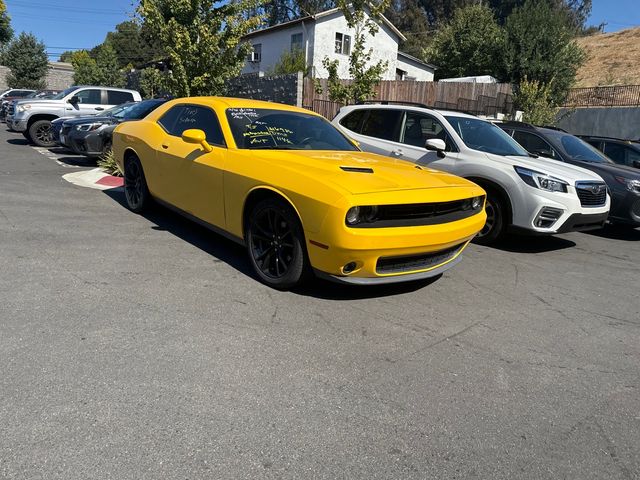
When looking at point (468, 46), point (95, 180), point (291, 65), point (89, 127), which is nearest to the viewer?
point (95, 180)

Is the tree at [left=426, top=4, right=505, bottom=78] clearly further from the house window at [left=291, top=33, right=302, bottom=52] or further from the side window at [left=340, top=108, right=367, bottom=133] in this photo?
the side window at [left=340, top=108, right=367, bottom=133]

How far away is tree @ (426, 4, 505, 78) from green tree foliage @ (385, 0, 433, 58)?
72.3ft

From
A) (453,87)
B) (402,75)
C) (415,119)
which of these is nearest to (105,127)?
(415,119)

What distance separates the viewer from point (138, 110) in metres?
10.9

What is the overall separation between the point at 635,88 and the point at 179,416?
28802 millimetres

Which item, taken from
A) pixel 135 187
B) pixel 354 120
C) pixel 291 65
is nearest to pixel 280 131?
pixel 135 187

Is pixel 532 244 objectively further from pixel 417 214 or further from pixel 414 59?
pixel 414 59

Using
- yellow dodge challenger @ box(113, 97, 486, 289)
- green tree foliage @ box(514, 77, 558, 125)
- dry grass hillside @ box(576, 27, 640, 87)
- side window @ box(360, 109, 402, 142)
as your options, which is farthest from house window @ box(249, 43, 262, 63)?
yellow dodge challenger @ box(113, 97, 486, 289)

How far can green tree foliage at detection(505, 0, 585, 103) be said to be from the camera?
30.2 m

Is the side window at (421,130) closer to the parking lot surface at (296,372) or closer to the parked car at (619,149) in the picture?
the parking lot surface at (296,372)

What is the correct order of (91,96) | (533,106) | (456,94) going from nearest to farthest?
(91,96) → (533,106) → (456,94)

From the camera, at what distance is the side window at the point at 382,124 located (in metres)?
7.54

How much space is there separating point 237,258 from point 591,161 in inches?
256

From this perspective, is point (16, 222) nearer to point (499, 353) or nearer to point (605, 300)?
point (499, 353)
